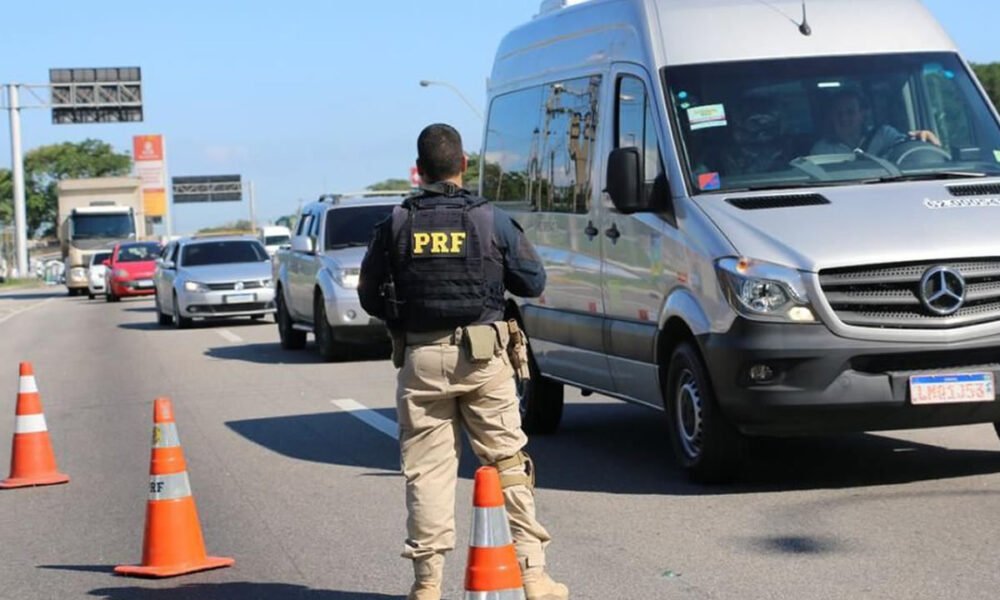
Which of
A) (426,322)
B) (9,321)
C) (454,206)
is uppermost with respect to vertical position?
(454,206)

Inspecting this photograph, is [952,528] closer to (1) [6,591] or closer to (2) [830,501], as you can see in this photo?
(2) [830,501]

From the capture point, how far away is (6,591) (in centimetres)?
740

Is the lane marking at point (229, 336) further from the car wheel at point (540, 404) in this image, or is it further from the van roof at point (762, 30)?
the van roof at point (762, 30)

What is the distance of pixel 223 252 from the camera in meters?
29.1

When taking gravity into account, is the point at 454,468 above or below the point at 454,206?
below

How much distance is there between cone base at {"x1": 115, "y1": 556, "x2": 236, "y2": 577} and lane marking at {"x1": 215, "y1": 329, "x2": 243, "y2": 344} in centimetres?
1715

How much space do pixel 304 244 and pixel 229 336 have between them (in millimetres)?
6463

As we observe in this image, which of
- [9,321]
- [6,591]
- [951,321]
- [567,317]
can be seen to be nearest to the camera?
[6,591]

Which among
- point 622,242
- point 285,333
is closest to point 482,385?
point 622,242

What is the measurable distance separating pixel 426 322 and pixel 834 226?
9.88 feet

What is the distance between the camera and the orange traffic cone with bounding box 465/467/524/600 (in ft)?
17.8

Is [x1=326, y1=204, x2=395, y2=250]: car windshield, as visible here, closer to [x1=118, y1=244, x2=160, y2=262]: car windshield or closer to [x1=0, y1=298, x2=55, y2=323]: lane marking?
[x1=0, y1=298, x2=55, y2=323]: lane marking

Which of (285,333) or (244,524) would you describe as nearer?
(244,524)

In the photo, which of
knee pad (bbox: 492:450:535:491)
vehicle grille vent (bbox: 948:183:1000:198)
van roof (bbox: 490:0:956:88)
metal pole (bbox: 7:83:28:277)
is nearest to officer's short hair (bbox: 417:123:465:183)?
knee pad (bbox: 492:450:535:491)
